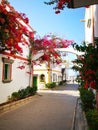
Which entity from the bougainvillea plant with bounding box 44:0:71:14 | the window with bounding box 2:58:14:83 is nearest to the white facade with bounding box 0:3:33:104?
Result: the window with bounding box 2:58:14:83

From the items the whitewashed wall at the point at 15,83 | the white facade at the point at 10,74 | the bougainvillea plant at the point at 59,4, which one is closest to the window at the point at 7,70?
the white facade at the point at 10,74

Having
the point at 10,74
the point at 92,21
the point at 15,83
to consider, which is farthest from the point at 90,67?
the point at 15,83

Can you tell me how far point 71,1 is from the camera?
5.90 m

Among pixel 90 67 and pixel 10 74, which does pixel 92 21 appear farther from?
pixel 90 67

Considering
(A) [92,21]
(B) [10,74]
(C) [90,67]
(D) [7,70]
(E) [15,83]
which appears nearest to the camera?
(C) [90,67]

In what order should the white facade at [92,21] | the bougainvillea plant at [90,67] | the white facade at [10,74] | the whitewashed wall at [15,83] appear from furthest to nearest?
1. the whitewashed wall at [15,83]
2. the white facade at [10,74]
3. the white facade at [92,21]
4. the bougainvillea plant at [90,67]

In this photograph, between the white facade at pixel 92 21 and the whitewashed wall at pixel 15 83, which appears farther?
the whitewashed wall at pixel 15 83

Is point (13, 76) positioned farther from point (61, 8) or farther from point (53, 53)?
point (61, 8)

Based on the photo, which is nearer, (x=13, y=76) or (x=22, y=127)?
(x=22, y=127)

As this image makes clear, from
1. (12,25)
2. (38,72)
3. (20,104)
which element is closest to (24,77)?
(20,104)

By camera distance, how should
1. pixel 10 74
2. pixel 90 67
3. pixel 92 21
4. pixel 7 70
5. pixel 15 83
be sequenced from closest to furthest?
pixel 90 67
pixel 92 21
pixel 7 70
pixel 10 74
pixel 15 83

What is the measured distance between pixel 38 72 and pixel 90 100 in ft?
Answer: 94.7

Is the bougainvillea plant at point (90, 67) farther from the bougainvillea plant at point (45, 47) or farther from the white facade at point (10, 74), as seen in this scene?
the bougainvillea plant at point (45, 47)

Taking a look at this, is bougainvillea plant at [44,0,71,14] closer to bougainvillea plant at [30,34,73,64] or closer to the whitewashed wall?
the whitewashed wall
